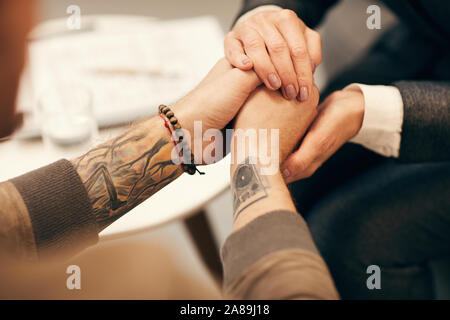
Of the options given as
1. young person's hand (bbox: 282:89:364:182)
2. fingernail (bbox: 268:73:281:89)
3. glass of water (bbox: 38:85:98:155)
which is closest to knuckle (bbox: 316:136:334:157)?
young person's hand (bbox: 282:89:364:182)

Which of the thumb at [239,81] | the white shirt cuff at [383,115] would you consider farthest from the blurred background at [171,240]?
the white shirt cuff at [383,115]

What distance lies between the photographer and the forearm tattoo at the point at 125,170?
597mm

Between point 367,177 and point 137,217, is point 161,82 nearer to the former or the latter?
point 137,217

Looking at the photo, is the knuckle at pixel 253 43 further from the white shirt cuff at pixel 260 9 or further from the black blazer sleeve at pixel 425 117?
the black blazer sleeve at pixel 425 117

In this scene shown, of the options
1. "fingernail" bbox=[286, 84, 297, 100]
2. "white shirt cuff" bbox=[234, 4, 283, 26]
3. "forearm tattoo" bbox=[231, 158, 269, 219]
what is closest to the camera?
"forearm tattoo" bbox=[231, 158, 269, 219]

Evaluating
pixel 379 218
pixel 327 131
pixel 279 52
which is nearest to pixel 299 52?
pixel 279 52

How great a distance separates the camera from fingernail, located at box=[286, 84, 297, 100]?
2.19ft

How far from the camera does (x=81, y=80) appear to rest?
0.84 meters

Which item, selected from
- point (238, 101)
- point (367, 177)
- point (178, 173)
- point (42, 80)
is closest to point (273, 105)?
point (238, 101)

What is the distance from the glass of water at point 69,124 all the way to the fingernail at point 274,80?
0.33m

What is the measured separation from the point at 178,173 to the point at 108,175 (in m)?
0.12

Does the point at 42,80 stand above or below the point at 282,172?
above

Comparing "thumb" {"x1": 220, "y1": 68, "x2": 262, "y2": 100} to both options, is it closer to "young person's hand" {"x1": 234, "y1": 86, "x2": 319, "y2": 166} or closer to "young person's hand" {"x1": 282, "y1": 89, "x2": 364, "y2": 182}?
"young person's hand" {"x1": 234, "y1": 86, "x2": 319, "y2": 166}

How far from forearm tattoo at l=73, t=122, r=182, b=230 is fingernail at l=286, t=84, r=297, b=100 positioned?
216 mm
